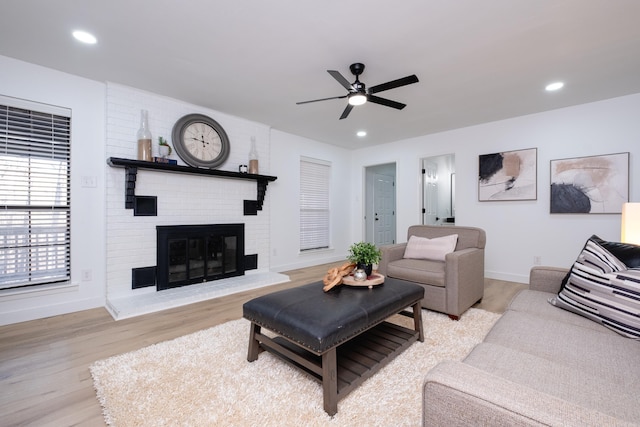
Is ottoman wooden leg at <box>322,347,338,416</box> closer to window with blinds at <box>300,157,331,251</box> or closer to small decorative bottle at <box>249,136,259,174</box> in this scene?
small decorative bottle at <box>249,136,259,174</box>

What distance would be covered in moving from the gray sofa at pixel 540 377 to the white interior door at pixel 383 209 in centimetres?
492

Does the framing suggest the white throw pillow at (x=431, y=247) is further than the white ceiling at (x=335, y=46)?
Yes

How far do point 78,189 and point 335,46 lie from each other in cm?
300

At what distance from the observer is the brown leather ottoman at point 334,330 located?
4.81 ft

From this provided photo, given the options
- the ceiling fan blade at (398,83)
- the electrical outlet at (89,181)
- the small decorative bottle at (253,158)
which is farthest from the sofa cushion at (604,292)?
the electrical outlet at (89,181)

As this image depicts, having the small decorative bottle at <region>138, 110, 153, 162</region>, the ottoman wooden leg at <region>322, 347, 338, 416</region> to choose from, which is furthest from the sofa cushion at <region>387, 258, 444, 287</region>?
the small decorative bottle at <region>138, 110, 153, 162</region>

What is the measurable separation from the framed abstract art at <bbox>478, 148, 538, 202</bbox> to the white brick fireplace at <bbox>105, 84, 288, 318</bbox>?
11.3ft

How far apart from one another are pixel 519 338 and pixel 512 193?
11.7ft

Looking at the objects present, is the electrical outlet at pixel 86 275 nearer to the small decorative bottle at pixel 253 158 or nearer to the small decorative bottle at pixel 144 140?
the small decorative bottle at pixel 144 140

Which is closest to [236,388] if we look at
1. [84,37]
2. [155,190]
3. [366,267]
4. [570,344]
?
[366,267]

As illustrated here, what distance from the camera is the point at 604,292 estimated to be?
56.9 inches

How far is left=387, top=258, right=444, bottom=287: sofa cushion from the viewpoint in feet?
8.94

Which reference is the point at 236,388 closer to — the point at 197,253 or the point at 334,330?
the point at 334,330

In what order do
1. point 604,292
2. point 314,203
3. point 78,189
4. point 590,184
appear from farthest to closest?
point 314,203 → point 590,184 → point 78,189 → point 604,292
